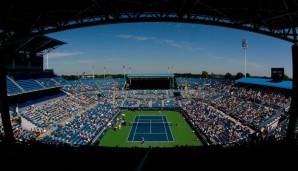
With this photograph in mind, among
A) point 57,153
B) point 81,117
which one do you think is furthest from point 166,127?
point 57,153

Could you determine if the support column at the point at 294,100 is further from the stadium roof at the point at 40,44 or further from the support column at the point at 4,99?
the stadium roof at the point at 40,44

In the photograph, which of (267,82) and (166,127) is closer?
(166,127)

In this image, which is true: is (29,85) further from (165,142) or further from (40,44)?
(165,142)

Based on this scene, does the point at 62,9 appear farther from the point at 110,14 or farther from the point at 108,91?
the point at 108,91

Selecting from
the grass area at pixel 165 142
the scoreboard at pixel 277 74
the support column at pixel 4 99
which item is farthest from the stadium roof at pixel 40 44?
the scoreboard at pixel 277 74

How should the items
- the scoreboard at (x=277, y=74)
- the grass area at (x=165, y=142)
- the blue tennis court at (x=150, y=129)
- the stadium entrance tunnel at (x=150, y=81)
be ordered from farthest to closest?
1. the stadium entrance tunnel at (x=150, y=81)
2. the scoreboard at (x=277, y=74)
3. the blue tennis court at (x=150, y=129)
4. the grass area at (x=165, y=142)

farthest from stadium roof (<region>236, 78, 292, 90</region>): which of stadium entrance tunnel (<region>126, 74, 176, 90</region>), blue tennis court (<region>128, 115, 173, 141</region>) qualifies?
stadium entrance tunnel (<region>126, 74, 176, 90</region>)
